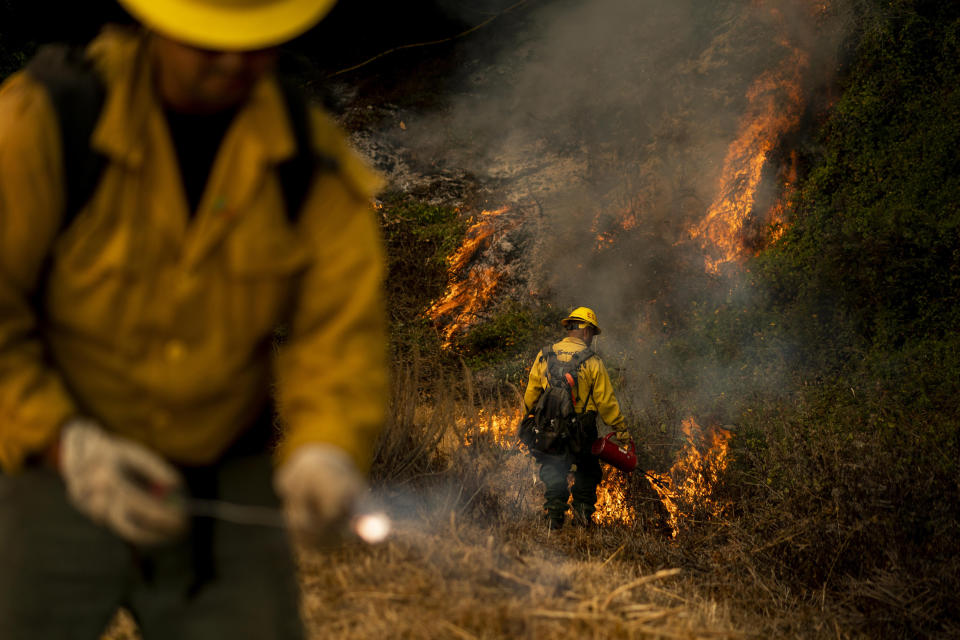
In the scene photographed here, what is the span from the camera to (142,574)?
1289mm

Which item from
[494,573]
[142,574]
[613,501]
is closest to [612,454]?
[613,501]

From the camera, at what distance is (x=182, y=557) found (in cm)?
129

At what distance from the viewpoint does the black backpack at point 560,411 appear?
649cm

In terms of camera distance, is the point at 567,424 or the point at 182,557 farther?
the point at 567,424

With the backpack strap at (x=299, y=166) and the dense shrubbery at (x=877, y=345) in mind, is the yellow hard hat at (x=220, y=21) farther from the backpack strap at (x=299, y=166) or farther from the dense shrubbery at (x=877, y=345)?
the dense shrubbery at (x=877, y=345)

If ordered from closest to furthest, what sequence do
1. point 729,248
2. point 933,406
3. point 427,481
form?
point 427,481
point 933,406
point 729,248

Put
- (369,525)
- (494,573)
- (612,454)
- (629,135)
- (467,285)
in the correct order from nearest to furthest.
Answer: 1. (369,525)
2. (494,573)
3. (612,454)
4. (629,135)
5. (467,285)

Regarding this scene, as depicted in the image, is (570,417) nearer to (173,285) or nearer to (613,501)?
(613,501)

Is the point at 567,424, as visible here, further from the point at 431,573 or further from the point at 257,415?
the point at 257,415

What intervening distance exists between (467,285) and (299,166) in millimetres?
10685

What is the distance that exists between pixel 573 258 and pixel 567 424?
5331 mm

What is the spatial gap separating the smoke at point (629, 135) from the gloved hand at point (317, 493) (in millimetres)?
7327

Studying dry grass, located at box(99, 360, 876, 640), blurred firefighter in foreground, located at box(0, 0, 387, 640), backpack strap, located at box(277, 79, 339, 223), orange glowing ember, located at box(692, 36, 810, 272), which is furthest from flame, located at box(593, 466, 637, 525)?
backpack strap, located at box(277, 79, 339, 223)

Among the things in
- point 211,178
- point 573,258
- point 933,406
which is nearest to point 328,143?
point 211,178
